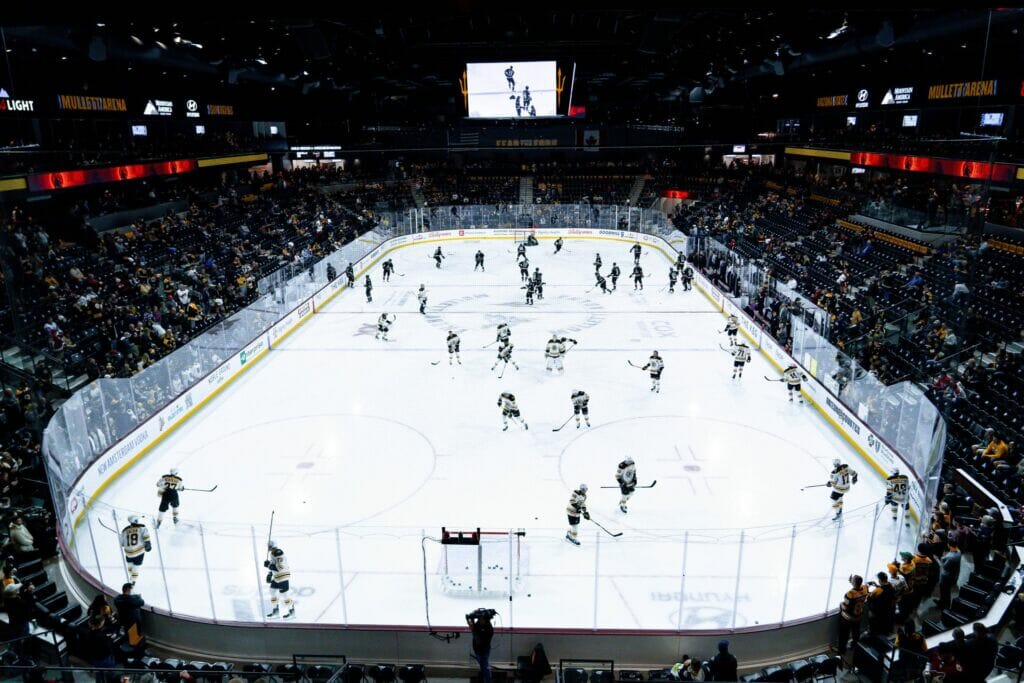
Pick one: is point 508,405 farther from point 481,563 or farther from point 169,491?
point 169,491

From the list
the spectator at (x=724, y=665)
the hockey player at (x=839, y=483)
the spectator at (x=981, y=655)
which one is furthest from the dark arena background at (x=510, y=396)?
the hockey player at (x=839, y=483)

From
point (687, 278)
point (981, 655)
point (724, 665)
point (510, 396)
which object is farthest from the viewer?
point (687, 278)

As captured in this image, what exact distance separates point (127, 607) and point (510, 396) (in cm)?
771

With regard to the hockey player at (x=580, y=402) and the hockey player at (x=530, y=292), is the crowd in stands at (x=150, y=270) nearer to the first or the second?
the hockey player at (x=530, y=292)

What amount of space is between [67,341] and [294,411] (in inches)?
208

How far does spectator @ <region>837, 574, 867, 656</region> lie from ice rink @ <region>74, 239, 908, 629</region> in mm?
467

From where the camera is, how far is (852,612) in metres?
8.09

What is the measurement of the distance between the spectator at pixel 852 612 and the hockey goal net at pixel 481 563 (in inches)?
150

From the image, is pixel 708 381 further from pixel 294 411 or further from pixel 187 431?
pixel 187 431

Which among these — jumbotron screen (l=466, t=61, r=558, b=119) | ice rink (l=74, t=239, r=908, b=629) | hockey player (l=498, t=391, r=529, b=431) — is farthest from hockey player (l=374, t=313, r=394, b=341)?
jumbotron screen (l=466, t=61, r=558, b=119)

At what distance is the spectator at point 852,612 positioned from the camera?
806cm

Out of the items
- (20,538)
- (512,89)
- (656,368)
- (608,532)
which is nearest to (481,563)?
(608,532)

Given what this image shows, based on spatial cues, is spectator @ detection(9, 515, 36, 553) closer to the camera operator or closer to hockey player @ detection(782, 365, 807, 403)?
the camera operator

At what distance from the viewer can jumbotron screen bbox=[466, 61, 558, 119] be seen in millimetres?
33281
